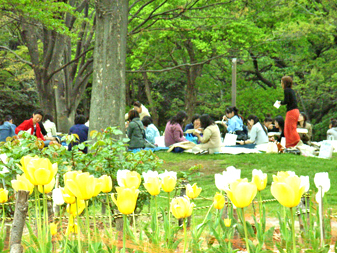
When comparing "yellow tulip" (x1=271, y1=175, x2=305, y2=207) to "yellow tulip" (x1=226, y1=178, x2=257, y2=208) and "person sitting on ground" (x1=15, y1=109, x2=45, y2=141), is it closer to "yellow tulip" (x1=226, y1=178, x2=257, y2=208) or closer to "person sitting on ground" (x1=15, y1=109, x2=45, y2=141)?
"yellow tulip" (x1=226, y1=178, x2=257, y2=208)

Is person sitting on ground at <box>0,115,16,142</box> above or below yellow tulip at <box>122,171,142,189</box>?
above

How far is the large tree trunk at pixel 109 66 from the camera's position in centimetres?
737

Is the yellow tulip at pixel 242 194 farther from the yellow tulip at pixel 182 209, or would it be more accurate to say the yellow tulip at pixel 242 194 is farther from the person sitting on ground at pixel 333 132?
the person sitting on ground at pixel 333 132

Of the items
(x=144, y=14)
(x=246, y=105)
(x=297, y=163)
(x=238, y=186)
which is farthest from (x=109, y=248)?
(x=246, y=105)

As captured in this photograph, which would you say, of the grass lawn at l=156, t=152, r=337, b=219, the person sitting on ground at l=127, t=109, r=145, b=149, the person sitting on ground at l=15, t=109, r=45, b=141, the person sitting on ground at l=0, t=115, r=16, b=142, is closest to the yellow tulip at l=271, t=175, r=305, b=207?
the grass lawn at l=156, t=152, r=337, b=219

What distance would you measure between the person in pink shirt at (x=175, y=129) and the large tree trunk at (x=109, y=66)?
4.95 metres

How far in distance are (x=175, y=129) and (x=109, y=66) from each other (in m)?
5.34

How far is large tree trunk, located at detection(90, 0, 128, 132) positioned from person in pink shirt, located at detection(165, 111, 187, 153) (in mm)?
4946

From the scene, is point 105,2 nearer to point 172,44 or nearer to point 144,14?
point 144,14

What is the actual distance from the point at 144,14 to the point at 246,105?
28.3ft

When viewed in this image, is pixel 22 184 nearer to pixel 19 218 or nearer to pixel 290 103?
pixel 19 218

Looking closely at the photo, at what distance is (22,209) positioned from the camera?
1.94 m

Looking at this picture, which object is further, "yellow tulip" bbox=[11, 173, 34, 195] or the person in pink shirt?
the person in pink shirt

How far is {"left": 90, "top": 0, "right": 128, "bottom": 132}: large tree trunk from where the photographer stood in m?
7.37
